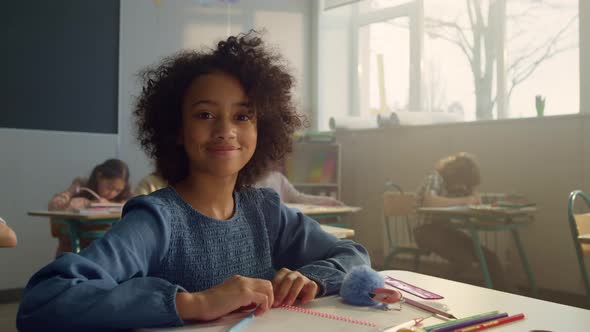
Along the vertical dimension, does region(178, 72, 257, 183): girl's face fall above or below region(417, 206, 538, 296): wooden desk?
above

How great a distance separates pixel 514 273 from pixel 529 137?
105 centimetres

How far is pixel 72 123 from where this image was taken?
13.5ft

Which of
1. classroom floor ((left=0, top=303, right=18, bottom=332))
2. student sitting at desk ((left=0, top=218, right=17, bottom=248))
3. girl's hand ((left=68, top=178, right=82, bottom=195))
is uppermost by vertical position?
girl's hand ((left=68, top=178, right=82, bottom=195))

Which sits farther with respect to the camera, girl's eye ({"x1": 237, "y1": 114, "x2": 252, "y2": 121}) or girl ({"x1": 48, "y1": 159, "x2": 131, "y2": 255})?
girl ({"x1": 48, "y1": 159, "x2": 131, "y2": 255})

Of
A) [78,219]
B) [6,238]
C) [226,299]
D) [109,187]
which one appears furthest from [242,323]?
[109,187]

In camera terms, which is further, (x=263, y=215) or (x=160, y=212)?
(x=263, y=215)

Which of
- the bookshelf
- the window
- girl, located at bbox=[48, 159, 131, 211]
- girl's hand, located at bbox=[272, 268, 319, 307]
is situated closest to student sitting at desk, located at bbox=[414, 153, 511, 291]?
the window

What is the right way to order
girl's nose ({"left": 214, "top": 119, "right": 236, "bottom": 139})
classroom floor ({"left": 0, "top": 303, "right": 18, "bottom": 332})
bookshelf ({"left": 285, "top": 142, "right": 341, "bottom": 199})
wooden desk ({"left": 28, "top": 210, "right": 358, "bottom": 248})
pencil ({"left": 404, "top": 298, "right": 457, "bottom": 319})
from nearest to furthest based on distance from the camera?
pencil ({"left": 404, "top": 298, "right": 457, "bottom": 319}) < girl's nose ({"left": 214, "top": 119, "right": 236, "bottom": 139}) < wooden desk ({"left": 28, "top": 210, "right": 358, "bottom": 248}) < classroom floor ({"left": 0, "top": 303, "right": 18, "bottom": 332}) < bookshelf ({"left": 285, "top": 142, "right": 341, "bottom": 199})

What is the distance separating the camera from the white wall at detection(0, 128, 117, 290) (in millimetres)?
3791

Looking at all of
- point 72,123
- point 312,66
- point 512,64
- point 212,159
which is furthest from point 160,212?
point 312,66

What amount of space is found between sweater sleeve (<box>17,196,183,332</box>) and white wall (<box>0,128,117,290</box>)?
3.55 metres

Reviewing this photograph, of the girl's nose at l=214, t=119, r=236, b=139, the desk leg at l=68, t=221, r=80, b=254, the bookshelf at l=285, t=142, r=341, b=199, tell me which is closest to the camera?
the girl's nose at l=214, t=119, r=236, b=139

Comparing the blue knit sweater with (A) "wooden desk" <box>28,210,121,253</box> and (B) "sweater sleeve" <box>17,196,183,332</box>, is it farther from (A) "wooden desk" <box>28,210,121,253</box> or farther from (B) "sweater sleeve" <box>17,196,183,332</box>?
(A) "wooden desk" <box>28,210,121,253</box>

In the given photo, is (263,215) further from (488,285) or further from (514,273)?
(514,273)
